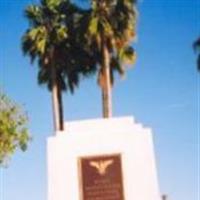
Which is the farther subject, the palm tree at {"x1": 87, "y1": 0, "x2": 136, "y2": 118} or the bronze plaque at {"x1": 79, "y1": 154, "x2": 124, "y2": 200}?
the palm tree at {"x1": 87, "y1": 0, "x2": 136, "y2": 118}

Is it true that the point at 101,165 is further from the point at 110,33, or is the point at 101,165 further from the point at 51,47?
the point at 51,47

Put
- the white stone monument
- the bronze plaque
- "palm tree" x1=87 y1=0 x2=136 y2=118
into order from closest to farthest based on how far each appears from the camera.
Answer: the bronze plaque
the white stone monument
"palm tree" x1=87 y1=0 x2=136 y2=118

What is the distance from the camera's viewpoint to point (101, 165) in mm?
18547

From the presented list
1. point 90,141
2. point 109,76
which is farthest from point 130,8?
point 90,141

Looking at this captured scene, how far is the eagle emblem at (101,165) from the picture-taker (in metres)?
18.5

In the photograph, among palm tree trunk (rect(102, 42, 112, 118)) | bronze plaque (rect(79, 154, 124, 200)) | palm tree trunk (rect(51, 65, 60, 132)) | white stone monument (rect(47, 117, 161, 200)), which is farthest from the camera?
palm tree trunk (rect(51, 65, 60, 132))

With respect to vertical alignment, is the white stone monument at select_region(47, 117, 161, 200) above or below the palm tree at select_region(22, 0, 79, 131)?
below

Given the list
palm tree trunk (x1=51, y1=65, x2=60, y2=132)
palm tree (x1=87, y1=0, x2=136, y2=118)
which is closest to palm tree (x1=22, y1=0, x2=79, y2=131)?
palm tree trunk (x1=51, y1=65, x2=60, y2=132)

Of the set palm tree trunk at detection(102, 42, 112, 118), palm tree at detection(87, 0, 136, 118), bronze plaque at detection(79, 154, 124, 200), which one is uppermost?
palm tree at detection(87, 0, 136, 118)

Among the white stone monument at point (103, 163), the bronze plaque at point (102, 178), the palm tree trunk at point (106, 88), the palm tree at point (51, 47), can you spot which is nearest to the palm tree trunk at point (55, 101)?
the palm tree at point (51, 47)

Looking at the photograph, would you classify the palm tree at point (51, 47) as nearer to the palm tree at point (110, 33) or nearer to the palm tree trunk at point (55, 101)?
the palm tree trunk at point (55, 101)

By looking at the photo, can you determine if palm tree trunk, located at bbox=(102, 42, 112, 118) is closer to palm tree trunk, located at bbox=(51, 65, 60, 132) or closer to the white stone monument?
palm tree trunk, located at bbox=(51, 65, 60, 132)

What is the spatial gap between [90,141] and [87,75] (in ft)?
35.4

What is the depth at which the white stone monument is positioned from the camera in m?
18.4
